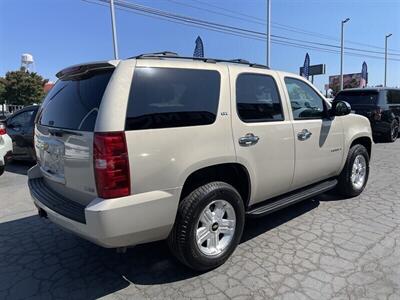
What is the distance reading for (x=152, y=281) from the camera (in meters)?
3.28

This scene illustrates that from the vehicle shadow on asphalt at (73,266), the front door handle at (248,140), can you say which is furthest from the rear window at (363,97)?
the front door handle at (248,140)

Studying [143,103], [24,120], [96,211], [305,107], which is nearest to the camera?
[96,211]

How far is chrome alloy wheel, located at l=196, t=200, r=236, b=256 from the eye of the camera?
3334 millimetres

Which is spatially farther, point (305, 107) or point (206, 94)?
point (305, 107)

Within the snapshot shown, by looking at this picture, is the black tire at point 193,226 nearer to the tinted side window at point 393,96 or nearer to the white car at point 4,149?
the white car at point 4,149

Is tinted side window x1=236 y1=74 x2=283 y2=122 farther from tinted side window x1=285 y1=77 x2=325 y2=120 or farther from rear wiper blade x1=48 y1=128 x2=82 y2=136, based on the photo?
rear wiper blade x1=48 y1=128 x2=82 y2=136

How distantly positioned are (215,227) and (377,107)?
10371mm

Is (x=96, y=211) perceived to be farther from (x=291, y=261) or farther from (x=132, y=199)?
(x=291, y=261)

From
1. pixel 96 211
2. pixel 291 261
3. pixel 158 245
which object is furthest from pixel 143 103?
pixel 291 261

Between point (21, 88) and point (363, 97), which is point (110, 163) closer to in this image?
point (363, 97)

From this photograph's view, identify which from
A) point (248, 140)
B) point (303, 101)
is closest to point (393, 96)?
point (303, 101)

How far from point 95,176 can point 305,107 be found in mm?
2885

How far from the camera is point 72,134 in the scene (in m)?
2.95

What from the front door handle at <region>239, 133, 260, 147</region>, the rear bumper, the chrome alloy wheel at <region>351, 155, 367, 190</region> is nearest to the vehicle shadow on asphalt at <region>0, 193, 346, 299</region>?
the rear bumper
